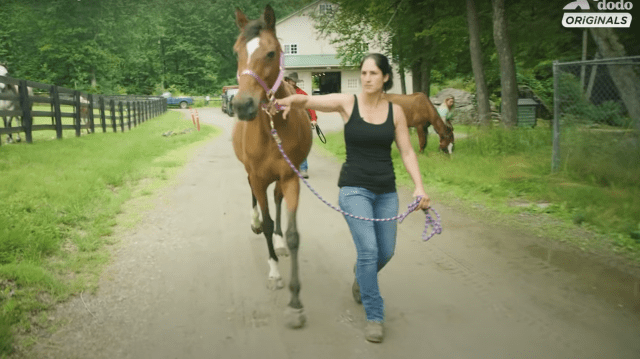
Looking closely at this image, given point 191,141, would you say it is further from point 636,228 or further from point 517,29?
point 636,228

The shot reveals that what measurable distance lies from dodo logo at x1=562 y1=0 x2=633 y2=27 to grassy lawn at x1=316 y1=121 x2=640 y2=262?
2.29 m

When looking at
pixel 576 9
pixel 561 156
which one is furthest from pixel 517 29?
pixel 561 156

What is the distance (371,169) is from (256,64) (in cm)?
121

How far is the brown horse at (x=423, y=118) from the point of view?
11.6 m

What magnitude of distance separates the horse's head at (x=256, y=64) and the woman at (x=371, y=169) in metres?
0.25

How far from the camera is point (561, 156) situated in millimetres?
8555

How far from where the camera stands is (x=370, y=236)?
333cm

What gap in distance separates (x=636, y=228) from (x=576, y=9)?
7450 millimetres

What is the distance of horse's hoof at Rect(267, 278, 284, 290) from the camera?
4.21 metres

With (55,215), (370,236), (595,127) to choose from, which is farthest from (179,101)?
(370,236)

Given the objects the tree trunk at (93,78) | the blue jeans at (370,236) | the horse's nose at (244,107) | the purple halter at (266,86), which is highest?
the tree trunk at (93,78)

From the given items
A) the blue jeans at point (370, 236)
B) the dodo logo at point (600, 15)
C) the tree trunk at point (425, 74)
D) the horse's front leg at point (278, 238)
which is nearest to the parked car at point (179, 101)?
the tree trunk at point (425, 74)

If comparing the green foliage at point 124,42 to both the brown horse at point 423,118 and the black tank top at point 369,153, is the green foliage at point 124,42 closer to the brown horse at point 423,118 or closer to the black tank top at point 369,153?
the brown horse at point 423,118

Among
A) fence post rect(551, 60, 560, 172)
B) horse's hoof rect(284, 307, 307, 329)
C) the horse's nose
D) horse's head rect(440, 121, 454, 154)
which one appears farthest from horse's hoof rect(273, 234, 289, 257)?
horse's head rect(440, 121, 454, 154)
